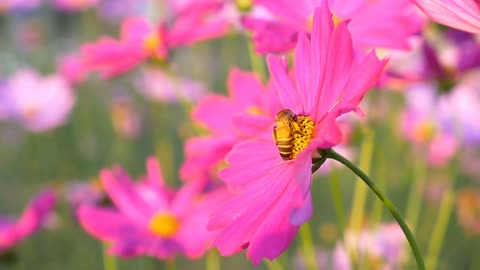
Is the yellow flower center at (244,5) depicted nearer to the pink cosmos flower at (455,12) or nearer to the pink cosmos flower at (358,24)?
the pink cosmos flower at (358,24)

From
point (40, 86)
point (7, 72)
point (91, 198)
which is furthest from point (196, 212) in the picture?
point (7, 72)

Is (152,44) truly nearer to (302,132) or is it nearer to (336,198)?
(336,198)

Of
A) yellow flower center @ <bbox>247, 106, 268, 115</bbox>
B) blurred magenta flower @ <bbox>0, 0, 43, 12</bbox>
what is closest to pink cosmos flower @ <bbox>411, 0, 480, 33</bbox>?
yellow flower center @ <bbox>247, 106, 268, 115</bbox>

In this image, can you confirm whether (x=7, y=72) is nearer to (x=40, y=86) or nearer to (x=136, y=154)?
(x=136, y=154)

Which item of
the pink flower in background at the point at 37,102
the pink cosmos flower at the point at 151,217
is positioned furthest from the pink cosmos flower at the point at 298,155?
the pink flower in background at the point at 37,102

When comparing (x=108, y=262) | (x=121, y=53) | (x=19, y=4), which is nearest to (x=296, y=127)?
(x=121, y=53)
